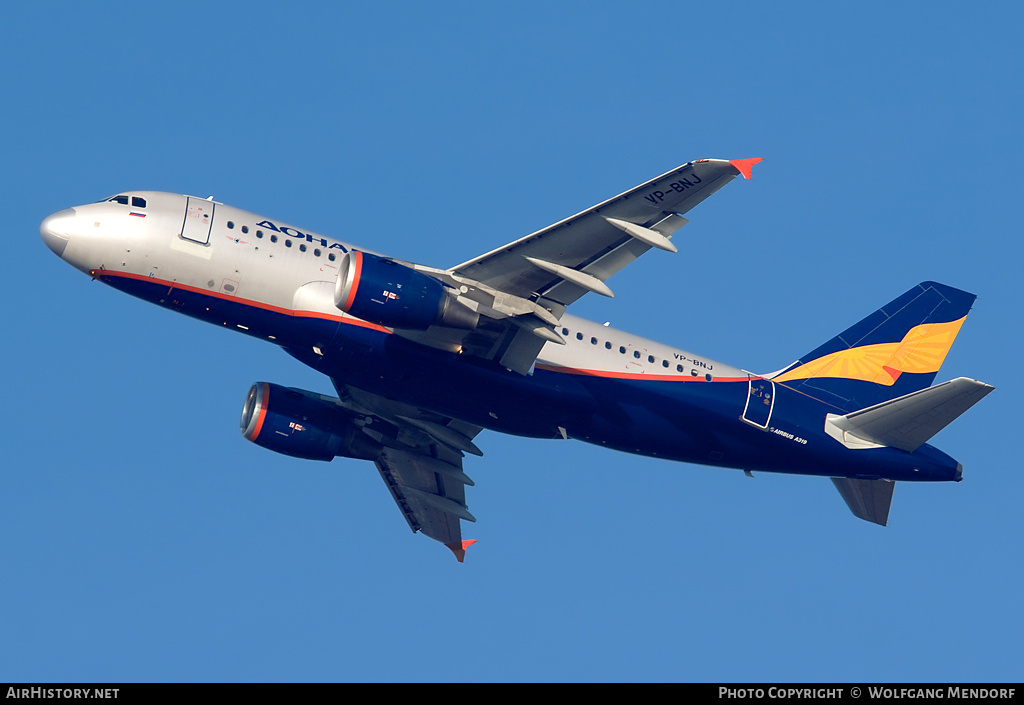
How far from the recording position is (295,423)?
46.3 metres

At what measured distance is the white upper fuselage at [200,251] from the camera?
40094mm

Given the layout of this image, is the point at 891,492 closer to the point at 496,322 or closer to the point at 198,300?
the point at 496,322

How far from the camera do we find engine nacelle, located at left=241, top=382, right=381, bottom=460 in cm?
4584

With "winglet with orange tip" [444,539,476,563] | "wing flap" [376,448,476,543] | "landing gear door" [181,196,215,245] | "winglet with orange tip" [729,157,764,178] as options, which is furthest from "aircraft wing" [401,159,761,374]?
"winglet with orange tip" [444,539,476,563]

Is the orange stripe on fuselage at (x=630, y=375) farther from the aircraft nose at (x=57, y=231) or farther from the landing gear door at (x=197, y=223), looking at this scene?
the aircraft nose at (x=57, y=231)

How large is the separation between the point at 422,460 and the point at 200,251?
1437 centimetres

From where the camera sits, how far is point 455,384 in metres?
40.6

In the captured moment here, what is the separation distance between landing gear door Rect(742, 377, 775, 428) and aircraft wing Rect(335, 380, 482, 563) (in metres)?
11.0

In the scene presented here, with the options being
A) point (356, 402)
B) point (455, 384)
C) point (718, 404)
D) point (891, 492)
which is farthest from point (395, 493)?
point (891, 492)

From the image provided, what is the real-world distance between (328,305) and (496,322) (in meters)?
5.72

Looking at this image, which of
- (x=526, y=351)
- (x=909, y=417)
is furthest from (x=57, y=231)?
(x=909, y=417)

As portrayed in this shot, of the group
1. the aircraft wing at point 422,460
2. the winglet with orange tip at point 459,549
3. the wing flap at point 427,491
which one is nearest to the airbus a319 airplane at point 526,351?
the aircraft wing at point 422,460

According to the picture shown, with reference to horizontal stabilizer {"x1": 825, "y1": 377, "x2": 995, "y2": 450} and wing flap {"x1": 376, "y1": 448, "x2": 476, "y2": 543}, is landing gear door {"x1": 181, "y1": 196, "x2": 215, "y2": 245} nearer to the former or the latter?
wing flap {"x1": 376, "y1": 448, "x2": 476, "y2": 543}
